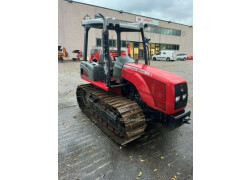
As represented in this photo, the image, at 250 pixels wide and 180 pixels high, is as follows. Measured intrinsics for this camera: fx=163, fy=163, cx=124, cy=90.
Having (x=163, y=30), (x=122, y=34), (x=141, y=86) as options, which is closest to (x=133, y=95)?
(x=141, y=86)

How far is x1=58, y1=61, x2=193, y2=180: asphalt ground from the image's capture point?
8.76 feet

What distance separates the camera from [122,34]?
81.6ft

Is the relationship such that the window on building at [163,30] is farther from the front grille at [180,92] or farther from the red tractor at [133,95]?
the front grille at [180,92]

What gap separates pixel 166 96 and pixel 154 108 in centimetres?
39

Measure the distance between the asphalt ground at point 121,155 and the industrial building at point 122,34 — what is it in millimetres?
10055

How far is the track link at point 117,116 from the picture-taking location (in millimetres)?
3225

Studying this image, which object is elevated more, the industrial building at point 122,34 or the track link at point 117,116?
the industrial building at point 122,34

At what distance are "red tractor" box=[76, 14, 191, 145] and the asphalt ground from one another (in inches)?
10.8

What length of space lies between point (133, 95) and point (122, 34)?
22702mm

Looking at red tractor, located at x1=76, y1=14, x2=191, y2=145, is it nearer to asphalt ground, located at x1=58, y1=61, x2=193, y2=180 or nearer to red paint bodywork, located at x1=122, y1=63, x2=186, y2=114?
red paint bodywork, located at x1=122, y1=63, x2=186, y2=114

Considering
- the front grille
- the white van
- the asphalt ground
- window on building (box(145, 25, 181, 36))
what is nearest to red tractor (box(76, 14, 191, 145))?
the front grille

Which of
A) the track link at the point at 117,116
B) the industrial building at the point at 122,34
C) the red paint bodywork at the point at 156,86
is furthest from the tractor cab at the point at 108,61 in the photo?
the industrial building at the point at 122,34

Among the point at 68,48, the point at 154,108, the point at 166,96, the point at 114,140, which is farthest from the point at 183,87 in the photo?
the point at 68,48

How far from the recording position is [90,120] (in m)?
4.59
